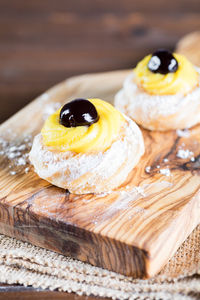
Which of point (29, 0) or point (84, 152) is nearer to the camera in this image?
point (84, 152)

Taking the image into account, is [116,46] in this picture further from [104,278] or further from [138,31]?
[104,278]

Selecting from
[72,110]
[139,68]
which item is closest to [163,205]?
[72,110]

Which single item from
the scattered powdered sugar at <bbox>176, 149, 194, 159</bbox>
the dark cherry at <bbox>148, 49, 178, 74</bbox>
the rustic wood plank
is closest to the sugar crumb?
the scattered powdered sugar at <bbox>176, 149, 194, 159</bbox>

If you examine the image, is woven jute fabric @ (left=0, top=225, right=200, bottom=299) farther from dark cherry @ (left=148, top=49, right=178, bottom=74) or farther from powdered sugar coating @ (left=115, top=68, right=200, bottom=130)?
dark cherry @ (left=148, top=49, right=178, bottom=74)

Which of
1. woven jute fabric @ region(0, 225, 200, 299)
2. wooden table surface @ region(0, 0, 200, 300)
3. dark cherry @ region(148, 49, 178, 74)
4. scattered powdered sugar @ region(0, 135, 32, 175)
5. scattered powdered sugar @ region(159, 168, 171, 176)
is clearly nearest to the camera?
woven jute fabric @ region(0, 225, 200, 299)

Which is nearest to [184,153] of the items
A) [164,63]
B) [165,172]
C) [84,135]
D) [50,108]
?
[165,172]
